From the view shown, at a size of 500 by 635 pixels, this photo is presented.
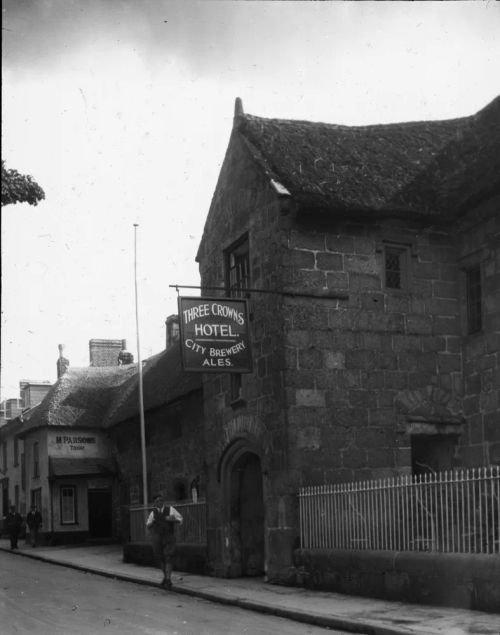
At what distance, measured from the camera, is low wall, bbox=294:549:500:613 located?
12953 mm

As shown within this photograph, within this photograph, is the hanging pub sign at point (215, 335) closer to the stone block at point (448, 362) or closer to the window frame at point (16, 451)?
the stone block at point (448, 362)

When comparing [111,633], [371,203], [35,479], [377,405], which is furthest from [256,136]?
[35,479]

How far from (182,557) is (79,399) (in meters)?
19.8

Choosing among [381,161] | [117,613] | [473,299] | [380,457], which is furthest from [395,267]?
[117,613]

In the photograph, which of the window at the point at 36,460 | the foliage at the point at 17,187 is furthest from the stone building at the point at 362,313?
the window at the point at 36,460

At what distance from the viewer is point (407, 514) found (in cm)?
1546

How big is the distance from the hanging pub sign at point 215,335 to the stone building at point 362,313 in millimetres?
670

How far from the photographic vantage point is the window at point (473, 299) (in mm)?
19344

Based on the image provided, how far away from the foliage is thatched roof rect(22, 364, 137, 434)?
2670 centimetres

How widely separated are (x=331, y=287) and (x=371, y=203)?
68.2 inches

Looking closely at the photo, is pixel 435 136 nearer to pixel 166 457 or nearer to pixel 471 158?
pixel 471 158

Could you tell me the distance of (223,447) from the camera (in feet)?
69.5

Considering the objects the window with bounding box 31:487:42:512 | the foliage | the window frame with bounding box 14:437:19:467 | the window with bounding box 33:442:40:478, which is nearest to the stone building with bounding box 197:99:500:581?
the foliage

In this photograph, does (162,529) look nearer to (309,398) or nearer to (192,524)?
(192,524)
